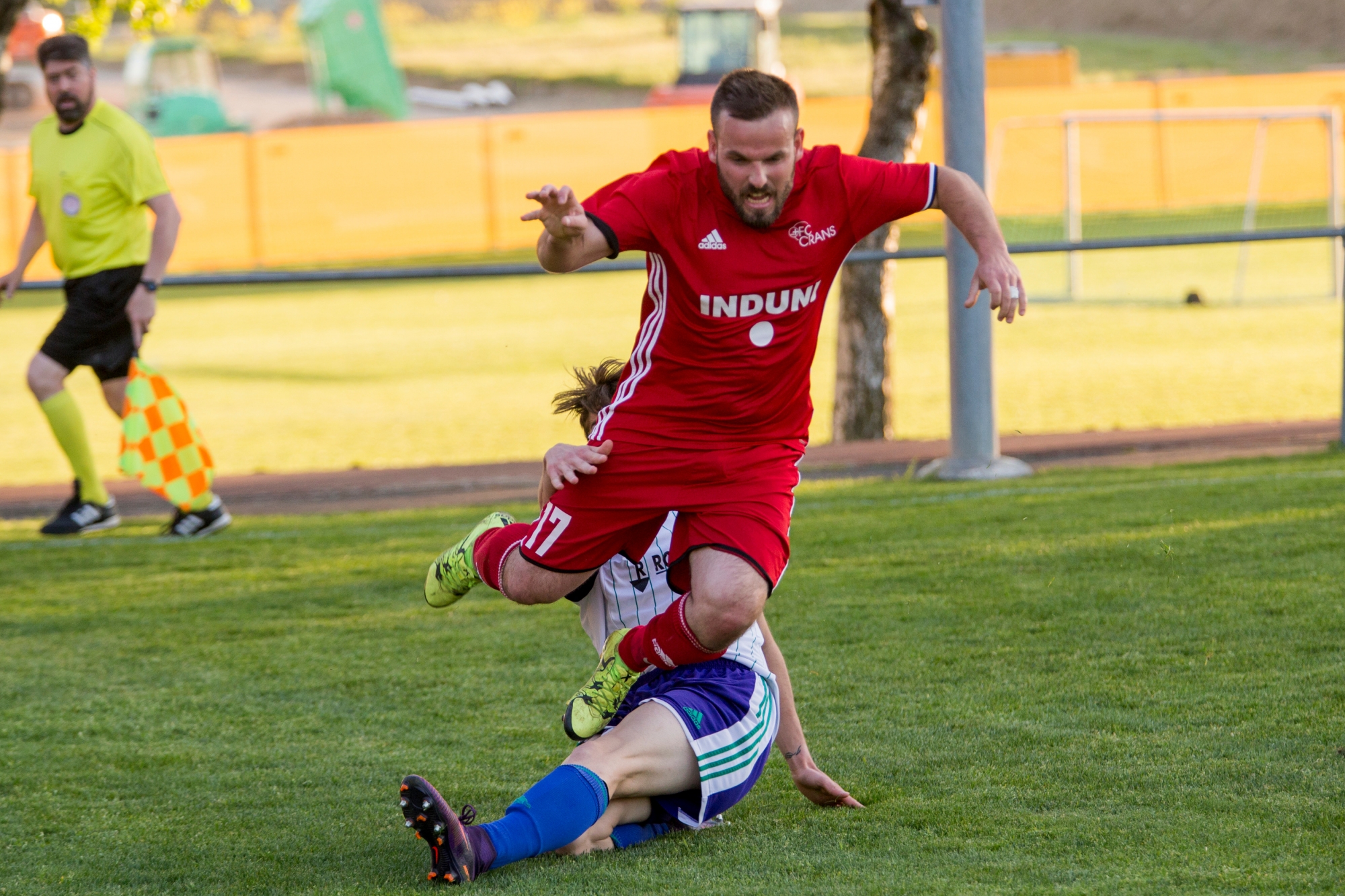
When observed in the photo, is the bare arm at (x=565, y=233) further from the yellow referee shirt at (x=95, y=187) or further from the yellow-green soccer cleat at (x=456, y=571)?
the yellow referee shirt at (x=95, y=187)

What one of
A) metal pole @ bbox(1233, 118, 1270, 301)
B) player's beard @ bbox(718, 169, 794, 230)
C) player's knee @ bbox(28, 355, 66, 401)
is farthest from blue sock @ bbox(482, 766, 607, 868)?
metal pole @ bbox(1233, 118, 1270, 301)

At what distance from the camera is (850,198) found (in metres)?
3.88

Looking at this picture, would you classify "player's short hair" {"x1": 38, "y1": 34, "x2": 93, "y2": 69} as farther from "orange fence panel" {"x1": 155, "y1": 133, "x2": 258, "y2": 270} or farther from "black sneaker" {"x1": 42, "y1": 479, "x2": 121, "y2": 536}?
"orange fence panel" {"x1": 155, "y1": 133, "x2": 258, "y2": 270}

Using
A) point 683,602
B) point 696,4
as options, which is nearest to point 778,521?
point 683,602

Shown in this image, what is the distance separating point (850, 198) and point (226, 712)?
257cm

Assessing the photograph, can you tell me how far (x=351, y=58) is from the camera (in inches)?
1924

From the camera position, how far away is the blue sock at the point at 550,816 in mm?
3400

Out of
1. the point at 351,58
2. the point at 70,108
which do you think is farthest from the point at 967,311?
the point at 351,58

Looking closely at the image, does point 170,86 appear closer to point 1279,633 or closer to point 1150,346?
point 1150,346

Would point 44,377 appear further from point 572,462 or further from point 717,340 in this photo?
point 717,340

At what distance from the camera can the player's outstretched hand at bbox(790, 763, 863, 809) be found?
3803 mm

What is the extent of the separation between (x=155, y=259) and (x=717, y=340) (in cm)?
478

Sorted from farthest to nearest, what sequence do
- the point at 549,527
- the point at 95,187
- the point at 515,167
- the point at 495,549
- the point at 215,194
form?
the point at 515,167
the point at 215,194
the point at 95,187
the point at 495,549
the point at 549,527

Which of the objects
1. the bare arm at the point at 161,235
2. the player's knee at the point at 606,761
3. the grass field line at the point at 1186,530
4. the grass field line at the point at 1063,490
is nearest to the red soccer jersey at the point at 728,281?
the player's knee at the point at 606,761
